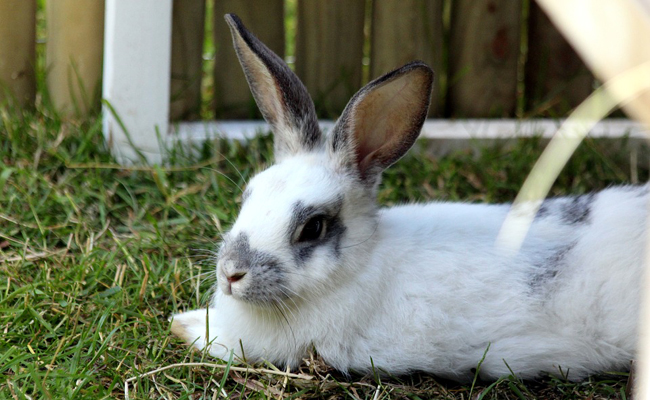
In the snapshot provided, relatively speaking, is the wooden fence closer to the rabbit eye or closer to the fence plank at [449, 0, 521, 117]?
the fence plank at [449, 0, 521, 117]

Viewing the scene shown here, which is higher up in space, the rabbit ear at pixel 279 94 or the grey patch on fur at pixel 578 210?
the rabbit ear at pixel 279 94

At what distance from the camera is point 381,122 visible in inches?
119

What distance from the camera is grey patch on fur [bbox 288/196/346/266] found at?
2.75m

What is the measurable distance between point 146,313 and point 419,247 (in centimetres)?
110

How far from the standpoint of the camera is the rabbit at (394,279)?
279cm

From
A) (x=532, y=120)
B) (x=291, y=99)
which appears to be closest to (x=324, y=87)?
(x=532, y=120)

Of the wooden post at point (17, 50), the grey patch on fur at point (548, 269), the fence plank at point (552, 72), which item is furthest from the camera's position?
the fence plank at point (552, 72)

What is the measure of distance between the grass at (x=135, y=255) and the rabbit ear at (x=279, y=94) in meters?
0.42

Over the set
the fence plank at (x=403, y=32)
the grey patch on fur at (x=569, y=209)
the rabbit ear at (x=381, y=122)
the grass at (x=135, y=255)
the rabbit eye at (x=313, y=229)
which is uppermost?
the fence plank at (x=403, y=32)

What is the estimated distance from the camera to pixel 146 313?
124 inches

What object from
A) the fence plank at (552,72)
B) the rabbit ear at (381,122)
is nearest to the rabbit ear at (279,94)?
the rabbit ear at (381,122)

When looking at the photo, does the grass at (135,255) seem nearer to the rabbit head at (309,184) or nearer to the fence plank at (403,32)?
the rabbit head at (309,184)

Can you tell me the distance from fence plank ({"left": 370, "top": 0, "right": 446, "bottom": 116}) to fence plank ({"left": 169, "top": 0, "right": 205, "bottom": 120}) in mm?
1081

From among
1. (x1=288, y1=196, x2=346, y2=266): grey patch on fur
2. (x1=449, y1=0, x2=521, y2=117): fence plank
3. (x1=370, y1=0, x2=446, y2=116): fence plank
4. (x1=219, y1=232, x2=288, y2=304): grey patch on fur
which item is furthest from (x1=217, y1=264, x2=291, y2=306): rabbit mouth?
(x1=449, y1=0, x2=521, y2=117): fence plank
